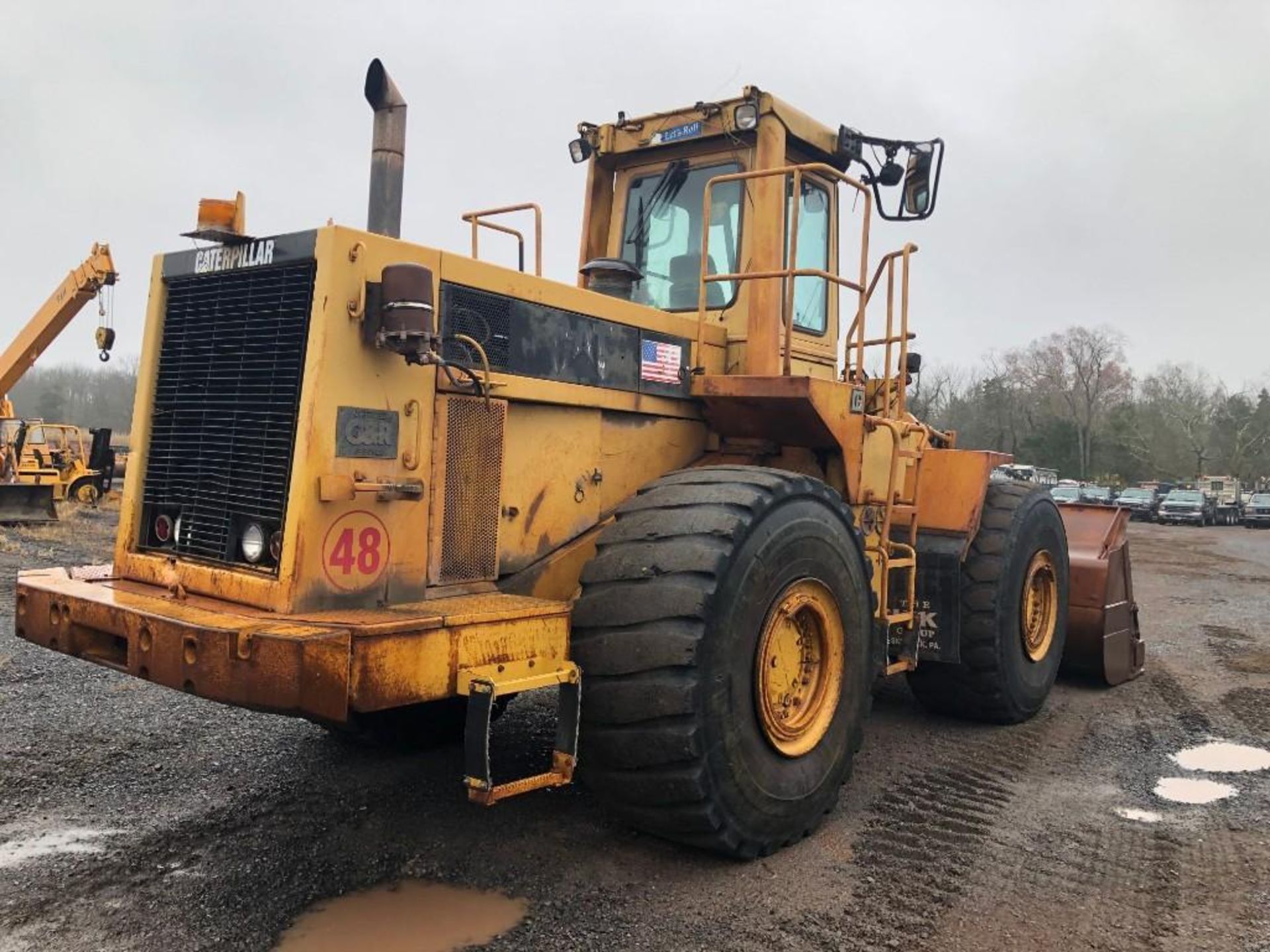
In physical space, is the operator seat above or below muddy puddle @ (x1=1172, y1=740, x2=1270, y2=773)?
above

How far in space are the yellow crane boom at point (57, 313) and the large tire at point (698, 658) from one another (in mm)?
17546

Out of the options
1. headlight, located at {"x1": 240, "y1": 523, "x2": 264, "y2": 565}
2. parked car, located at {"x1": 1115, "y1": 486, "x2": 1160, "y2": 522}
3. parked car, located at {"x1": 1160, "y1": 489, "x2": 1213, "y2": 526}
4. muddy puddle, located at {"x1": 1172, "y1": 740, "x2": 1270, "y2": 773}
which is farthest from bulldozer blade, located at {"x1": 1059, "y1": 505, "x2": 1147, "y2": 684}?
parked car, located at {"x1": 1115, "y1": 486, "x2": 1160, "y2": 522}

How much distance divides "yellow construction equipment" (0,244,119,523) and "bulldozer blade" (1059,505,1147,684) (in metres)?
14.2

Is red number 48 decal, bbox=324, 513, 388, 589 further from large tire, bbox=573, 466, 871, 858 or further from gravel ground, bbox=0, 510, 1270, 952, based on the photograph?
gravel ground, bbox=0, 510, 1270, 952

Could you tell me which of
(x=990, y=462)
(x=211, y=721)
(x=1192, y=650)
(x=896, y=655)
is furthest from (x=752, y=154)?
(x=1192, y=650)

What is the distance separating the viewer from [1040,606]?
7.21m

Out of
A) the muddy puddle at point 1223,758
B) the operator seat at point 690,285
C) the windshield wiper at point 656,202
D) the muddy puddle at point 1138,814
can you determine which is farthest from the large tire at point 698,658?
the muddy puddle at point 1223,758

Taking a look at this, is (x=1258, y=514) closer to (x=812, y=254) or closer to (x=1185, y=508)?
(x=1185, y=508)

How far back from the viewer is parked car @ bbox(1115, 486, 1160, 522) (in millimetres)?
42906

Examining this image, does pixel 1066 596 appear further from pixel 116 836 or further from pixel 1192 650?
pixel 116 836

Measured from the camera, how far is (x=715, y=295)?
18.4 feet

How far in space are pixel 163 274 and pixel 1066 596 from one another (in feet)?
19.9

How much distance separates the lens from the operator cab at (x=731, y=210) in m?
5.48

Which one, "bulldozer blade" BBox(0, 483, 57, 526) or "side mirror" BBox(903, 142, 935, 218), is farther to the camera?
"bulldozer blade" BBox(0, 483, 57, 526)
